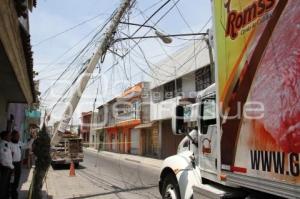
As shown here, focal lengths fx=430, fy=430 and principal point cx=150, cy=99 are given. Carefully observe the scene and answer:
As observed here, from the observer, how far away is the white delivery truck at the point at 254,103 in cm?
420

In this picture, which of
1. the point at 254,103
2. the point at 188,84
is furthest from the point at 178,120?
the point at 188,84

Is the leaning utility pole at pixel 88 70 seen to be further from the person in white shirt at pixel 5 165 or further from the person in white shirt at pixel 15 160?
the person in white shirt at pixel 5 165

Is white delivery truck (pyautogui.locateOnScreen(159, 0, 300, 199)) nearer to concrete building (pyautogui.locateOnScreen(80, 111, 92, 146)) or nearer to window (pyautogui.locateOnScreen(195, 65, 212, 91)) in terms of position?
window (pyautogui.locateOnScreen(195, 65, 212, 91))

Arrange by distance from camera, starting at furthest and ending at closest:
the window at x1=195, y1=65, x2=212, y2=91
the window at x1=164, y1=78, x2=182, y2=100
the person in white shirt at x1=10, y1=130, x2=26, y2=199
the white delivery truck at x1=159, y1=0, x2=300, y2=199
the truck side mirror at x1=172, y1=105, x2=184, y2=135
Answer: the window at x1=164, y1=78, x2=182, y2=100 → the window at x1=195, y1=65, x2=212, y2=91 → the person in white shirt at x1=10, y1=130, x2=26, y2=199 → the truck side mirror at x1=172, y1=105, x2=184, y2=135 → the white delivery truck at x1=159, y1=0, x2=300, y2=199

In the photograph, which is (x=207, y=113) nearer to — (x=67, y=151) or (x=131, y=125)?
(x=67, y=151)

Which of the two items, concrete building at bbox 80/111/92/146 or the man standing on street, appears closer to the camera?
the man standing on street

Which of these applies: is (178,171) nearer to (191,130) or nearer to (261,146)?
(191,130)

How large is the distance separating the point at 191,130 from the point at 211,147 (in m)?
1.31

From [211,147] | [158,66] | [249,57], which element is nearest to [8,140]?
[211,147]

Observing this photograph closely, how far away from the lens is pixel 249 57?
508cm

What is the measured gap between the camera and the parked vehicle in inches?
985

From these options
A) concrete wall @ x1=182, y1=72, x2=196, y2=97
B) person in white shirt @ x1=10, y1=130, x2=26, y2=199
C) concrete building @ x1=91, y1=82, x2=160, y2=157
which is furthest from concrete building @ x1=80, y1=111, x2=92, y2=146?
person in white shirt @ x1=10, y1=130, x2=26, y2=199

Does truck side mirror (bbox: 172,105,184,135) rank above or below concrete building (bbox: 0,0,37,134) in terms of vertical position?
below

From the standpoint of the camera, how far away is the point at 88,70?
48.3ft
